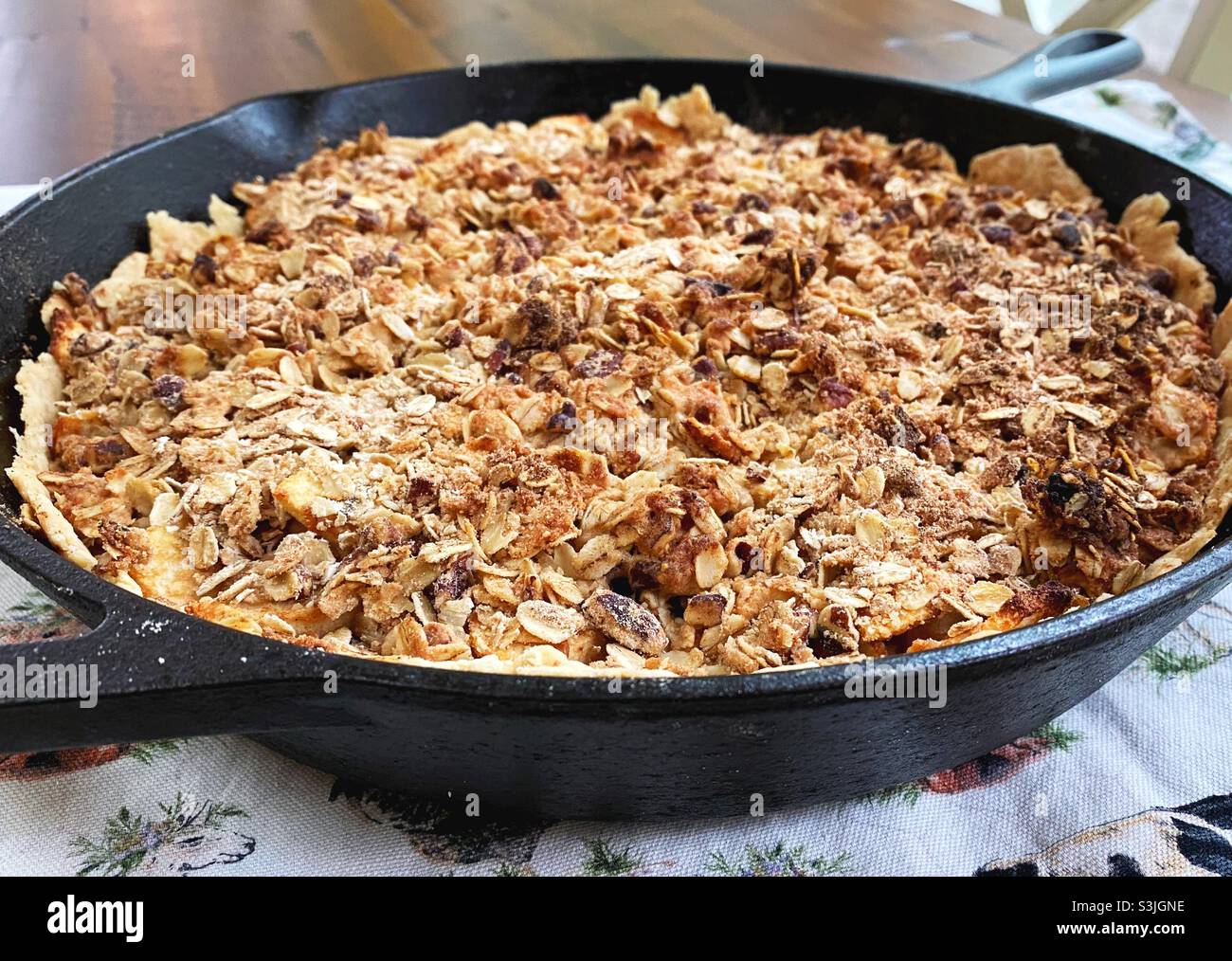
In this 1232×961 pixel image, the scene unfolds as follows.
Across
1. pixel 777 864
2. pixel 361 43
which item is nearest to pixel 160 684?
pixel 777 864

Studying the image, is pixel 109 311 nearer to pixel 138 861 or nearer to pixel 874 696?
pixel 138 861

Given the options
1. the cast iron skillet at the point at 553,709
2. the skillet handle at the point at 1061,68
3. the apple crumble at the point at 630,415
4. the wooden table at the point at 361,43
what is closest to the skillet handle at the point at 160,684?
the cast iron skillet at the point at 553,709

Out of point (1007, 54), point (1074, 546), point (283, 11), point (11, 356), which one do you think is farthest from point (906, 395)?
point (283, 11)

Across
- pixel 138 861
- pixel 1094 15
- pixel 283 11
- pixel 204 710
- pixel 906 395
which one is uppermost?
pixel 1094 15

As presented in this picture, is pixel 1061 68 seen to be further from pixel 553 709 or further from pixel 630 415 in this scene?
pixel 553 709

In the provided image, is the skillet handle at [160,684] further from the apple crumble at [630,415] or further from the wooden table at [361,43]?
the wooden table at [361,43]
